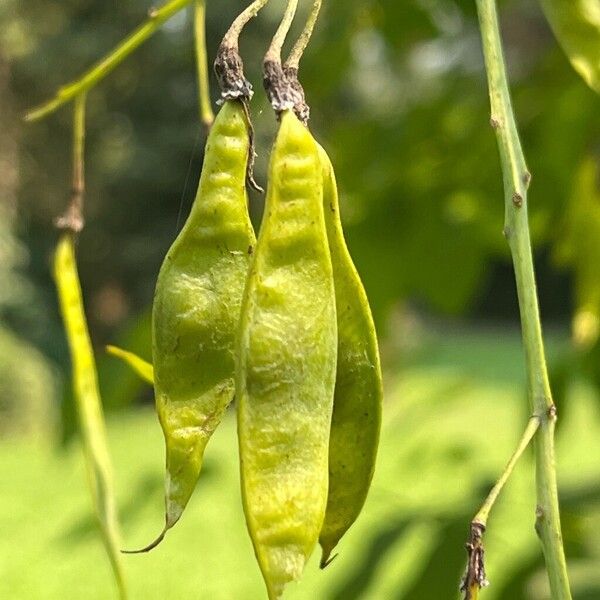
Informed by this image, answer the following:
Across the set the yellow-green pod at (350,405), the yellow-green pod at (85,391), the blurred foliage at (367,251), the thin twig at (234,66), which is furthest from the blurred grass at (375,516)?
the thin twig at (234,66)

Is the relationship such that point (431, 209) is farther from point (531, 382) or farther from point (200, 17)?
point (531, 382)

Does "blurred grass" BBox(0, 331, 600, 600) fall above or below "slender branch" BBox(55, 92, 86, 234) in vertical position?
below

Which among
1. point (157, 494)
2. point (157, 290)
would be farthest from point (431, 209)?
point (157, 290)

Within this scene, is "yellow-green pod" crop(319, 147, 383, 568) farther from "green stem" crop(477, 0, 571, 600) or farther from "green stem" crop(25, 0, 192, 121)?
"green stem" crop(25, 0, 192, 121)

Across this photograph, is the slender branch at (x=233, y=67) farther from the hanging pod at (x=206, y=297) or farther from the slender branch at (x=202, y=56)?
the slender branch at (x=202, y=56)

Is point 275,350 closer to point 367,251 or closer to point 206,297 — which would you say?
point 206,297

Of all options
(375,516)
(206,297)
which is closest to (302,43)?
(206,297)

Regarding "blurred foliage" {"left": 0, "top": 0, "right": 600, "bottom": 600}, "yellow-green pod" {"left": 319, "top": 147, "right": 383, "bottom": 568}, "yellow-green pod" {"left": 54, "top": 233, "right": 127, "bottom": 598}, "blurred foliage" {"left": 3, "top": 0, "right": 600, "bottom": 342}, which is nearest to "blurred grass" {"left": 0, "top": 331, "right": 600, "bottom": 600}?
"blurred foliage" {"left": 0, "top": 0, "right": 600, "bottom": 600}
